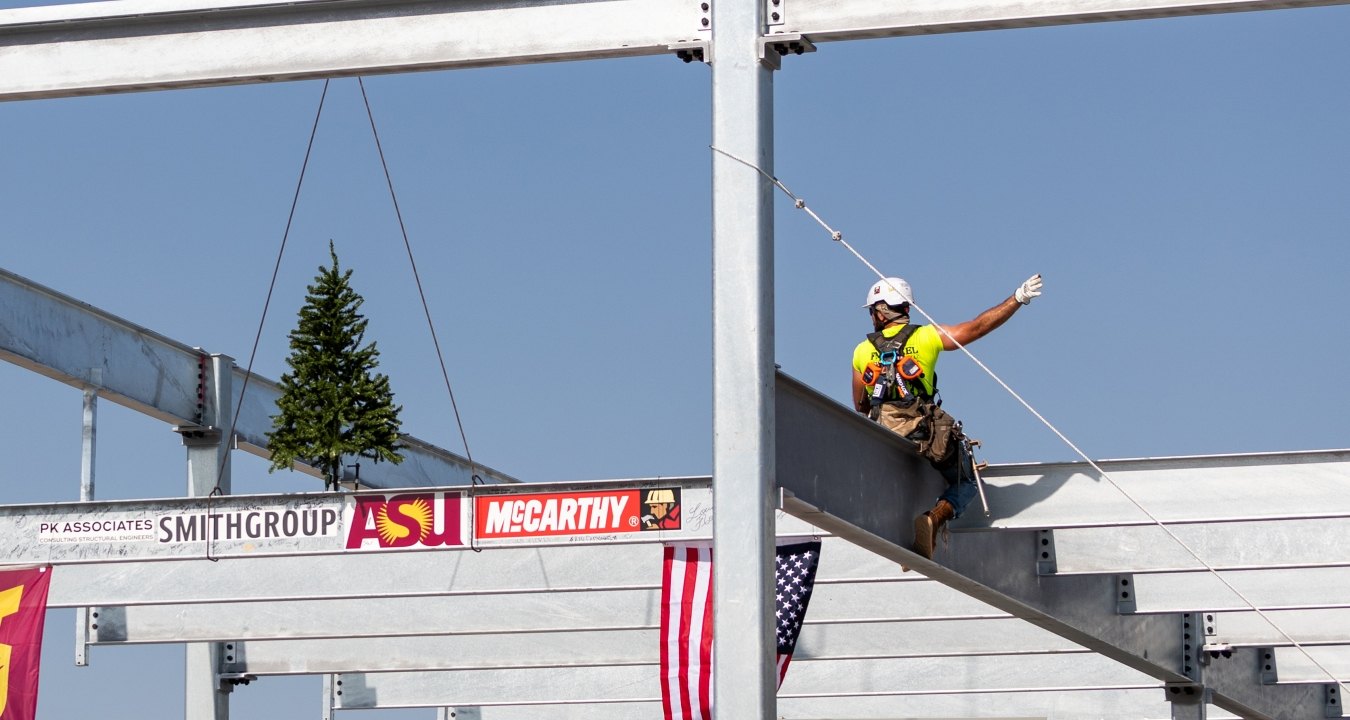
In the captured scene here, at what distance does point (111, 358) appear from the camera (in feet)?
66.6

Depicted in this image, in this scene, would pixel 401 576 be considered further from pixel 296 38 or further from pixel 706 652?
pixel 296 38

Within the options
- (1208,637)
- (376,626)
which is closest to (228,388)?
(376,626)

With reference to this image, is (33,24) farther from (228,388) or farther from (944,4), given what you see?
(228,388)

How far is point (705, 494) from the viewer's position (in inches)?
607

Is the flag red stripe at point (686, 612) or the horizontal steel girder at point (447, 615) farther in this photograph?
the horizontal steel girder at point (447, 615)

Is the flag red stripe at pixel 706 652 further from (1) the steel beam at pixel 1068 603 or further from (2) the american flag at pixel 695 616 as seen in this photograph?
(1) the steel beam at pixel 1068 603

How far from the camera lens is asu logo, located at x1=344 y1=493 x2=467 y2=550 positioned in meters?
16.0

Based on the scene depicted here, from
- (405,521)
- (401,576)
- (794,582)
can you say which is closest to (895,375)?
(794,582)

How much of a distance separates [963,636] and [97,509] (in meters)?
7.25

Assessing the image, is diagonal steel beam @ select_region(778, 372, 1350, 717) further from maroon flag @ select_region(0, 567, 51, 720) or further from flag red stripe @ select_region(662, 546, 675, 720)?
maroon flag @ select_region(0, 567, 51, 720)

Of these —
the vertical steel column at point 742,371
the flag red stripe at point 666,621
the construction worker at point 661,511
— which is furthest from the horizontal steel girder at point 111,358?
the vertical steel column at point 742,371

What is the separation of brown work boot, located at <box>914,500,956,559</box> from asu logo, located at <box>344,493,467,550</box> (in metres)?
3.89

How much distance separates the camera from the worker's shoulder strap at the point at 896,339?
14141 millimetres

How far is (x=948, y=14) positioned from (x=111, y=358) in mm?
11275
